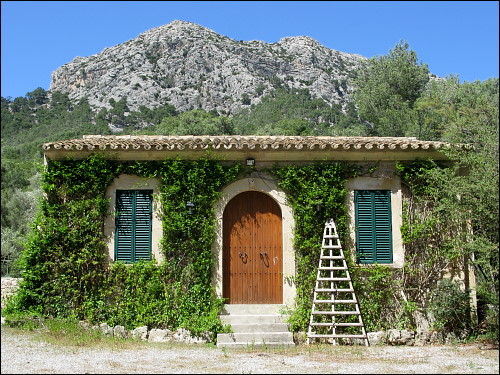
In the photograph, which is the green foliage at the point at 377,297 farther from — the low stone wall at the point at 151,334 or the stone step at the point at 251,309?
the low stone wall at the point at 151,334

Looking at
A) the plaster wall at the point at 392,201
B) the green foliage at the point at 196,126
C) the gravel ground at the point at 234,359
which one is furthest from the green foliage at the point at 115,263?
the green foliage at the point at 196,126

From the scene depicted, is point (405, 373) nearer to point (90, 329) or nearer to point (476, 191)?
point (476, 191)

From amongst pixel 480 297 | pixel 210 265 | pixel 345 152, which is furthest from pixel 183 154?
pixel 480 297

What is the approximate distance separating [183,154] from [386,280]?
16.2 ft

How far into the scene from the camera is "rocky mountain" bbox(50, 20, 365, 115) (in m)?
60.6

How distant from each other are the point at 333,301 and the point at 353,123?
29440 mm

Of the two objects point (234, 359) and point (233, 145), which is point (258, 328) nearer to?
point (234, 359)

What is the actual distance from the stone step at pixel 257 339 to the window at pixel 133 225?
232cm

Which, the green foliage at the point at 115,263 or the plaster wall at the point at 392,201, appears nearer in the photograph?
the green foliage at the point at 115,263

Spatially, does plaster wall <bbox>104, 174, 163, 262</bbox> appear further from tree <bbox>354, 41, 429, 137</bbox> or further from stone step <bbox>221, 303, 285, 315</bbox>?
tree <bbox>354, 41, 429, 137</bbox>

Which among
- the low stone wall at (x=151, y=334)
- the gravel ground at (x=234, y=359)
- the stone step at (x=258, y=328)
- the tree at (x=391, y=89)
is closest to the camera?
the gravel ground at (x=234, y=359)

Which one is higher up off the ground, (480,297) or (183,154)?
(183,154)

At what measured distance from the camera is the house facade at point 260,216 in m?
10.4

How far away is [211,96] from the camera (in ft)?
203
